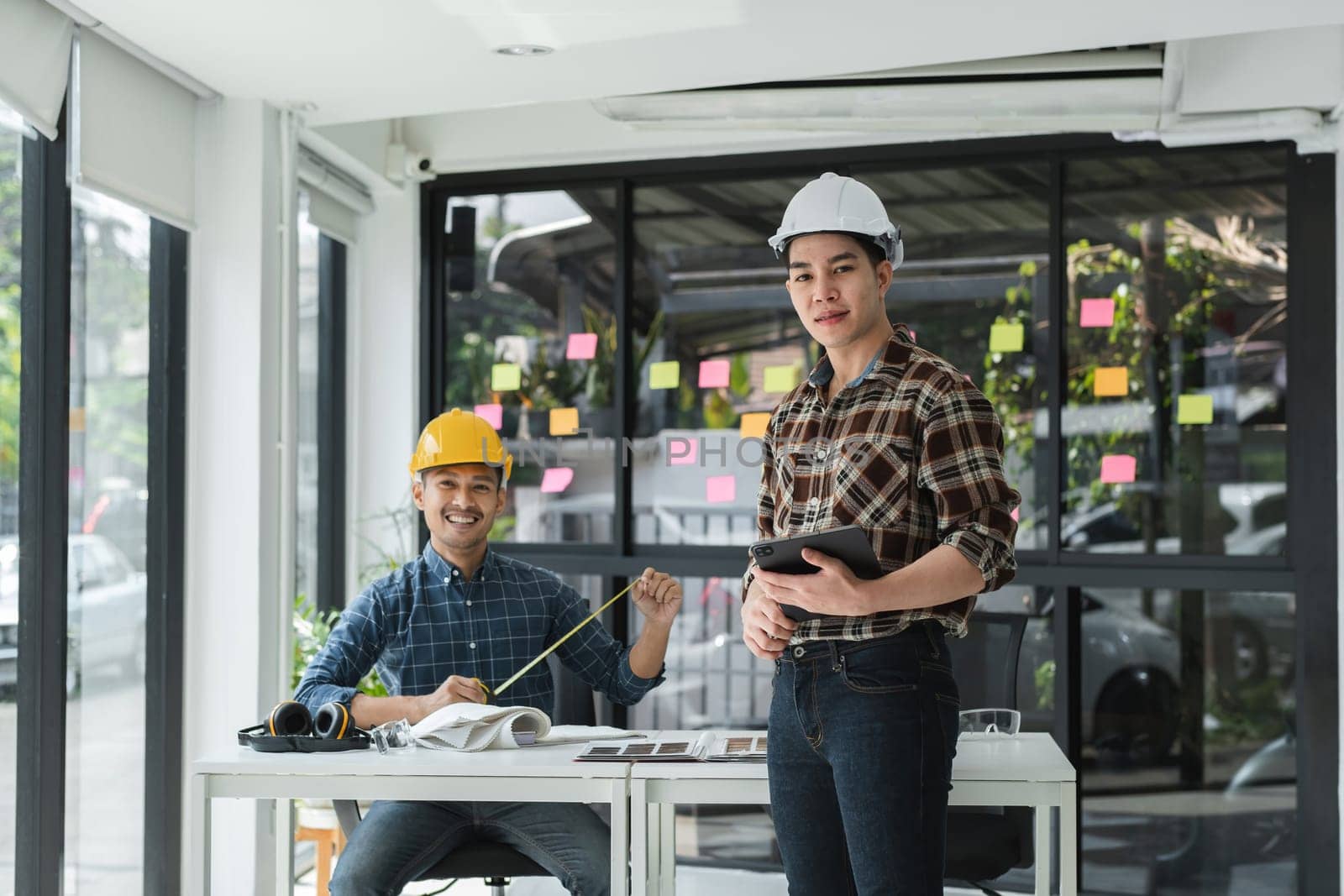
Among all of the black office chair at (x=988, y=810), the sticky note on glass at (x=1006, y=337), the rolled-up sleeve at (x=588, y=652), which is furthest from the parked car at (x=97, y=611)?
the sticky note on glass at (x=1006, y=337)

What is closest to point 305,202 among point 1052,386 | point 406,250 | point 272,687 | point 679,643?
point 406,250

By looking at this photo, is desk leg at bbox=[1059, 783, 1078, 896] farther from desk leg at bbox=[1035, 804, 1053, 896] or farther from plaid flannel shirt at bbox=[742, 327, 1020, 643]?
plaid flannel shirt at bbox=[742, 327, 1020, 643]

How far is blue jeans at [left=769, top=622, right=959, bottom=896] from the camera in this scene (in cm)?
184

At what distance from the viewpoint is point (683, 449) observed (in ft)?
14.5

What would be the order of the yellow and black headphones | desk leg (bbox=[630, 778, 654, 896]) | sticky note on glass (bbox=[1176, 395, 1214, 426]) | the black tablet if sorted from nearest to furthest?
the black tablet
desk leg (bbox=[630, 778, 654, 896])
the yellow and black headphones
sticky note on glass (bbox=[1176, 395, 1214, 426])

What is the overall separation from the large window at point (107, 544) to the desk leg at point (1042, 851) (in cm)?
230

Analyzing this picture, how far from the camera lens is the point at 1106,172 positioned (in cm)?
405

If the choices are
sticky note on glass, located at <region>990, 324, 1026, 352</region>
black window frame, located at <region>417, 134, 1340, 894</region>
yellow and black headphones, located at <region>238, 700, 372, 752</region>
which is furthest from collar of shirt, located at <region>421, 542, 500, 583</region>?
sticky note on glass, located at <region>990, 324, 1026, 352</region>

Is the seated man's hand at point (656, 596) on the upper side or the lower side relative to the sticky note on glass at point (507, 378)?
lower

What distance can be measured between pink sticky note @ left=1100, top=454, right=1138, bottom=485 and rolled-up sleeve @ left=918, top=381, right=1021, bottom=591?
2293 mm

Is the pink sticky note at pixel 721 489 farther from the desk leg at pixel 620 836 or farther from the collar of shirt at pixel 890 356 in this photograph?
the collar of shirt at pixel 890 356

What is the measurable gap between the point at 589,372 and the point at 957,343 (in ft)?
4.13

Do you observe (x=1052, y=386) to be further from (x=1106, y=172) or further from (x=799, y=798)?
(x=799, y=798)

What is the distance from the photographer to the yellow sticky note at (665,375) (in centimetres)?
444
